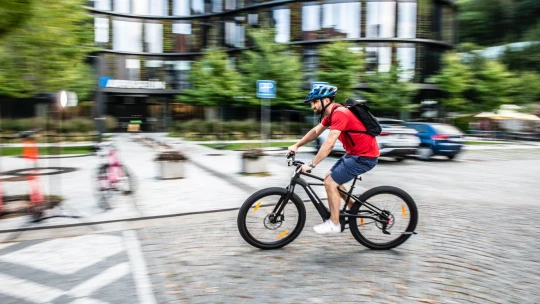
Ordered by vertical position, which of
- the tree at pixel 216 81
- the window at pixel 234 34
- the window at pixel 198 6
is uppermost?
the window at pixel 198 6

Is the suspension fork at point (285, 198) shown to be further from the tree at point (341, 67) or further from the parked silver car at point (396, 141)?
the tree at point (341, 67)

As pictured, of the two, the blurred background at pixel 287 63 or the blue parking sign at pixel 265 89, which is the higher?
the blurred background at pixel 287 63

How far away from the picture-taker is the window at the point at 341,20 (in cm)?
3484

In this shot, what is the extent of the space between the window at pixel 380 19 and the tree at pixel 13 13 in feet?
103

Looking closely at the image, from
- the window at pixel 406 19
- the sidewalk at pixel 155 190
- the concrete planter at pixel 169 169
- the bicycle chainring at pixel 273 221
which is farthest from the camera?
the window at pixel 406 19

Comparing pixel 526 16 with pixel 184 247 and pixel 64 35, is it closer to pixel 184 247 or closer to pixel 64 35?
pixel 64 35

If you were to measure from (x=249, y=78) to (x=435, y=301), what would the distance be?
26473 millimetres

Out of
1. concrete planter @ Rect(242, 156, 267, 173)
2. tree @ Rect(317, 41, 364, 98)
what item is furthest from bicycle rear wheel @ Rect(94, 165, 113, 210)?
tree @ Rect(317, 41, 364, 98)

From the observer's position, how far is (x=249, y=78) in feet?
96.1

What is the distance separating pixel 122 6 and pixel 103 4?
1.75 meters

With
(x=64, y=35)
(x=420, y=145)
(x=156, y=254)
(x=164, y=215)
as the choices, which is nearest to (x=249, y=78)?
(x=420, y=145)

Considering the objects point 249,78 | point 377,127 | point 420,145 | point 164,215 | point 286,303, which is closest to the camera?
point 286,303

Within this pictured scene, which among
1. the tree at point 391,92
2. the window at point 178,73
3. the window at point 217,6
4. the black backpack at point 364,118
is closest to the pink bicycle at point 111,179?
the black backpack at point 364,118

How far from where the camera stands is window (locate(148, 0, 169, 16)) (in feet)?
146
